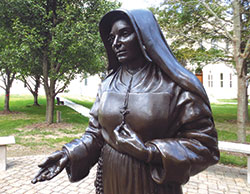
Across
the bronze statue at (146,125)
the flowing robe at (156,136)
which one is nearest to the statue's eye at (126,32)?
the bronze statue at (146,125)

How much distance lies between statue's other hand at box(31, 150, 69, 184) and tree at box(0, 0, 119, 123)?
810cm

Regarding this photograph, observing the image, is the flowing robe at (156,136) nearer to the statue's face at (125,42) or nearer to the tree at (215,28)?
the statue's face at (125,42)

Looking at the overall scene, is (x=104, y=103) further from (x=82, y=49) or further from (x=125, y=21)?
(x=82, y=49)

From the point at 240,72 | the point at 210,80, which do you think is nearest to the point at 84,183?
the point at 240,72

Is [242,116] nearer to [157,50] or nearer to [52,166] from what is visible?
[157,50]

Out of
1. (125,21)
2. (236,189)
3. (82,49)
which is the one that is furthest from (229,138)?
(125,21)

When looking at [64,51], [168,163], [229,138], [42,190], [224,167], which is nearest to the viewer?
[168,163]

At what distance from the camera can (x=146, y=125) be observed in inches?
61.2

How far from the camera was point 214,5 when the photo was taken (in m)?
8.60

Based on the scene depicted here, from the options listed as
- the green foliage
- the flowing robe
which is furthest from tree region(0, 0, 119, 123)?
the flowing robe

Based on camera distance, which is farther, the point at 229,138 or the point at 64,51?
the point at 64,51

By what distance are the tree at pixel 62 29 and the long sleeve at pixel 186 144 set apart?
27.6 ft

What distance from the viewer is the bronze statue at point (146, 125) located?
4.75ft

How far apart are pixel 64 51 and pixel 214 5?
6.84m
